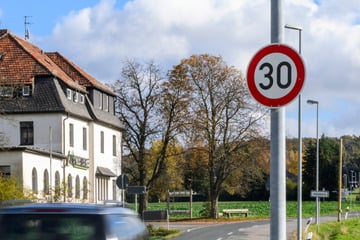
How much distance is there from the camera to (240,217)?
76312mm

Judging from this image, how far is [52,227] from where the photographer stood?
9.44m

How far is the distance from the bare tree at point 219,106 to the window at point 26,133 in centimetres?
1420

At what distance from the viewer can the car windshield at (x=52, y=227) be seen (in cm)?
940

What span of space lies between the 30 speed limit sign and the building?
37.9m

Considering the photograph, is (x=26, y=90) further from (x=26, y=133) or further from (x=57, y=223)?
(x=57, y=223)

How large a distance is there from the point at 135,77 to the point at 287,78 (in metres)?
54.0

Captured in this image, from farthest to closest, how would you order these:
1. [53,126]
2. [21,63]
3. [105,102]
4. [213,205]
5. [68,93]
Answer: [213,205], [105,102], [68,93], [21,63], [53,126]

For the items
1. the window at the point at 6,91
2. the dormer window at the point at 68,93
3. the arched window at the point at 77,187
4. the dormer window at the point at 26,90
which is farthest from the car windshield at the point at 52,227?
the dormer window at the point at 68,93

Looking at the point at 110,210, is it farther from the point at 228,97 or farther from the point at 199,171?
the point at 199,171

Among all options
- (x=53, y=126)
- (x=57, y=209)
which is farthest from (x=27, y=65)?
(x=57, y=209)

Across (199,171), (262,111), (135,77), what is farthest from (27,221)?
(199,171)

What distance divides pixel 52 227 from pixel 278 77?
126 inches

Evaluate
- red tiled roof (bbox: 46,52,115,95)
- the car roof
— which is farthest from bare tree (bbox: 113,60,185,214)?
the car roof

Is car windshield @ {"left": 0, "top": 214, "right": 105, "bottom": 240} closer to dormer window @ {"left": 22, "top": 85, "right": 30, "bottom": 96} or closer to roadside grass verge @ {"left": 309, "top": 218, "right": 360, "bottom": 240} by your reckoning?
roadside grass verge @ {"left": 309, "top": 218, "right": 360, "bottom": 240}
